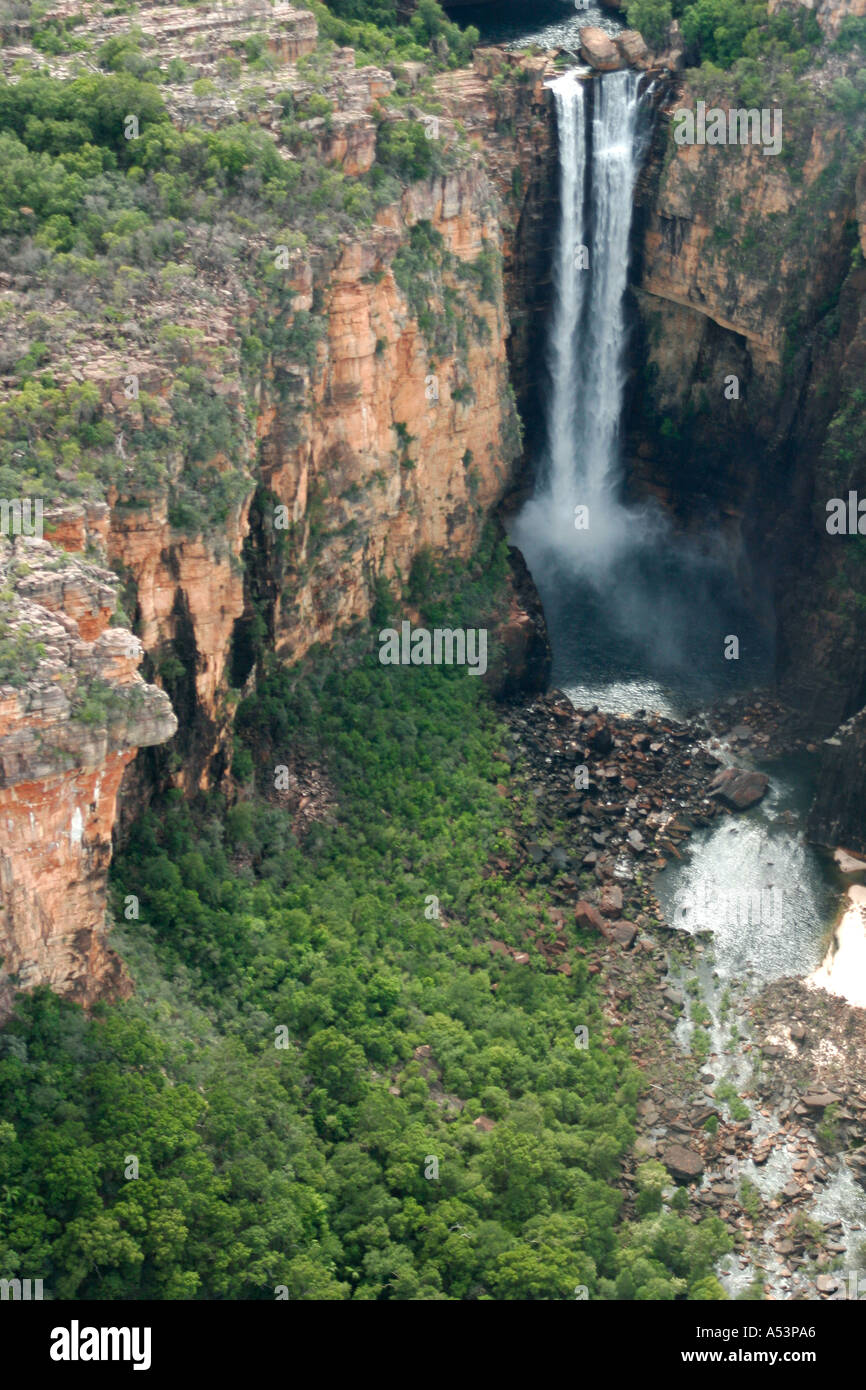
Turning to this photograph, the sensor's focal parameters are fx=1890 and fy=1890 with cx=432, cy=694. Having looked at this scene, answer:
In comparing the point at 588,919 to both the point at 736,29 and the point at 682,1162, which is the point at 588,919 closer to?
the point at 682,1162

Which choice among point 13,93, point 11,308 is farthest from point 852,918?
point 13,93

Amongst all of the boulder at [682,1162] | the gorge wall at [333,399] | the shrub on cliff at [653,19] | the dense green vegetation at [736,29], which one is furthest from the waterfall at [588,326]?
the boulder at [682,1162]

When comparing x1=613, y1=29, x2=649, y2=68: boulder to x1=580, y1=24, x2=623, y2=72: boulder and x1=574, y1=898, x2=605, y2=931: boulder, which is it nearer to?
x1=580, y1=24, x2=623, y2=72: boulder

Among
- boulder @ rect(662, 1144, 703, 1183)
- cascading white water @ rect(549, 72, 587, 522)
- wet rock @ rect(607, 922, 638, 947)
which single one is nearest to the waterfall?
cascading white water @ rect(549, 72, 587, 522)

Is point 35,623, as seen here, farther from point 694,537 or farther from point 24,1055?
point 694,537

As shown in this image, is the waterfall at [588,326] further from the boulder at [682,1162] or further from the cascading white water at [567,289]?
the boulder at [682,1162]

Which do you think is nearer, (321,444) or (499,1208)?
(499,1208)
